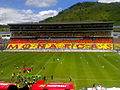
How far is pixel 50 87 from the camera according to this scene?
22219 millimetres

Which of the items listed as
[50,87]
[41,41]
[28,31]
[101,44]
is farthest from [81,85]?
[28,31]

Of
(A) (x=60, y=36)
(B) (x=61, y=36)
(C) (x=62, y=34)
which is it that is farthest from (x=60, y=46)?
(C) (x=62, y=34)

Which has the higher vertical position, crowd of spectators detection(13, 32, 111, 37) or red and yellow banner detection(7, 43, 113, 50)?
crowd of spectators detection(13, 32, 111, 37)

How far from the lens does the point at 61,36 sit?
3819 inches

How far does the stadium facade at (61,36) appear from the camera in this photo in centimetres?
8688

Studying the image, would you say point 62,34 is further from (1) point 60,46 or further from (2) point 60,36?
(1) point 60,46

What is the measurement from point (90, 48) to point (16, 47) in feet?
118

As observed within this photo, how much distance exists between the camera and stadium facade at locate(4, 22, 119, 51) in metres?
86.9

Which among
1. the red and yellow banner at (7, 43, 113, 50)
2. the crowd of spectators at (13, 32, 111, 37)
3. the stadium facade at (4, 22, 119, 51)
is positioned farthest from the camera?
the crowd of spectators at (13, 32, 111, 37)

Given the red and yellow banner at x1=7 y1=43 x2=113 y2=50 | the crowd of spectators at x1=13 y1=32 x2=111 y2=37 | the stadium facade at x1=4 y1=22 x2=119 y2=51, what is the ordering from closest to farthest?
the red and yellow banner at x1=7 y1=43 x2=113 y2=50, the stadium facade at x1=4 y1=22 x2=119 y2=51, the crowd of spectators at x1=13 y1=32 x2=111 y2=37

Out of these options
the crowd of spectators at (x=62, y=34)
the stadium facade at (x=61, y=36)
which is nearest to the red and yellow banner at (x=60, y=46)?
the stadium facade at (x=61, y=36)

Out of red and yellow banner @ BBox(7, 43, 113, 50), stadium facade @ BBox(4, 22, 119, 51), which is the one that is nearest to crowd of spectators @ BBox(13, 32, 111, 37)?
stadium facade @ BBox(4, 22, 119, 51)

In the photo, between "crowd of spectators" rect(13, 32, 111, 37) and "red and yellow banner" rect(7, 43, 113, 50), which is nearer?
"red and yellow banner" rect(7, 43, 113, 50)

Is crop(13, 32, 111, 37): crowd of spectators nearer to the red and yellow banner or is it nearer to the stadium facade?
the stadium facade
